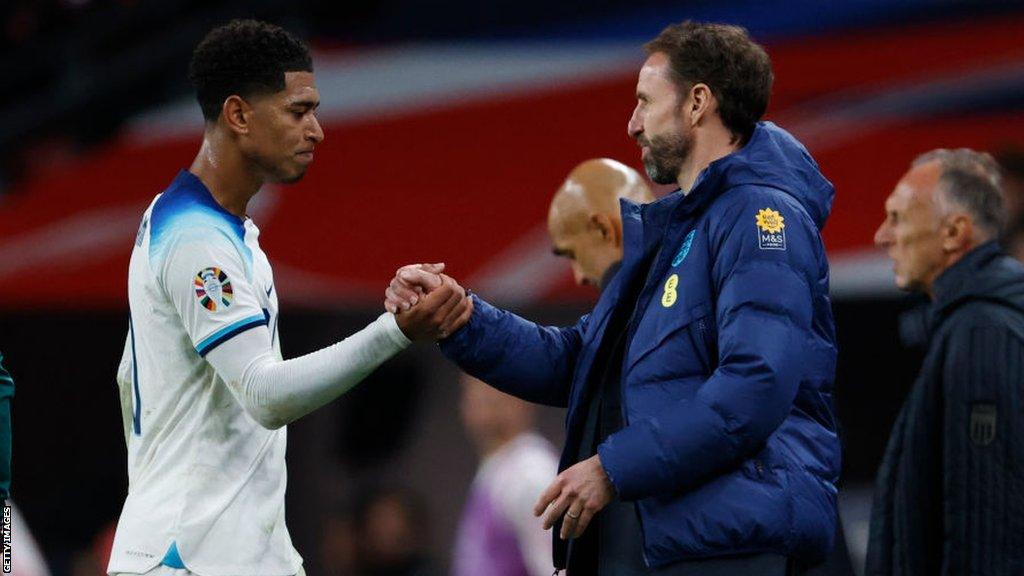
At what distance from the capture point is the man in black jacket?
362cm

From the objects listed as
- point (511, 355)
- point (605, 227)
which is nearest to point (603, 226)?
point (605, 227)

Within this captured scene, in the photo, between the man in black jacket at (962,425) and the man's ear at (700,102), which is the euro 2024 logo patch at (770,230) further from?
the man in black jacket at (962,425)

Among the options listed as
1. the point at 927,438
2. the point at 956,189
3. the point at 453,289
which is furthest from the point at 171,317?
the point at 956,189

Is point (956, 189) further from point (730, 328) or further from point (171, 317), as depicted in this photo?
point (171, 317)

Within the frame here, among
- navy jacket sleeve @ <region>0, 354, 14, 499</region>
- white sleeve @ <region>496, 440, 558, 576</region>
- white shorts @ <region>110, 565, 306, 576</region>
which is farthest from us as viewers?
white sleeve @ <region>496, 440, 558, 576</region>

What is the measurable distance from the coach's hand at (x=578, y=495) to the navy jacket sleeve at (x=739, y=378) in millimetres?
44

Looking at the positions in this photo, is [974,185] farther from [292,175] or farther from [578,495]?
[292,175]

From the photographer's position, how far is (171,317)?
3.05 meters

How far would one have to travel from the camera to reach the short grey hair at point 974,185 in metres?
4.00

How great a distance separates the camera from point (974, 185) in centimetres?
405

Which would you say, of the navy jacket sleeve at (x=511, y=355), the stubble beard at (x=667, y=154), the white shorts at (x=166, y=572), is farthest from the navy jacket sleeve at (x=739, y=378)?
the white shorts at (x=166, y=572)

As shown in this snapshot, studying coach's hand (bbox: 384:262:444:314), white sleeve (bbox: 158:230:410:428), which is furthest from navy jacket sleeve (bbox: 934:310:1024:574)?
white sleeve (bbox: 158:230:410:428)

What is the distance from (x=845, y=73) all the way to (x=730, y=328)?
4.68 m

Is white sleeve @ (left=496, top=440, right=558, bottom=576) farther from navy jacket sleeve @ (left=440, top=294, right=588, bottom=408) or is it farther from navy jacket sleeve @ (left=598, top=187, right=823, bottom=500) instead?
navy jacket sleeve @ (left=598, top=187, right=823, bottom=500)
